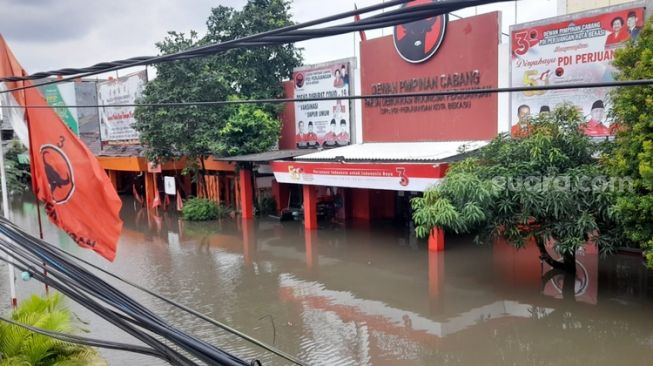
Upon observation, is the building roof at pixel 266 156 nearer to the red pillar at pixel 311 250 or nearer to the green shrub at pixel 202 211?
the green shrub at pixel 202 211

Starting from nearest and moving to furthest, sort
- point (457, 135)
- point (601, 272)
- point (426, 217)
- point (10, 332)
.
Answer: point (10, 332) → point (426, 217) → point (601, 272) → point (457, 135)

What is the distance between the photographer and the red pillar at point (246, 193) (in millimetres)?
19734

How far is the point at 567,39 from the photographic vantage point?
1234 centimetres

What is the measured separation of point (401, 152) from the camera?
1498 centimetres

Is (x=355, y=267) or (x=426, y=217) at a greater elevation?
(x=426, y=217)

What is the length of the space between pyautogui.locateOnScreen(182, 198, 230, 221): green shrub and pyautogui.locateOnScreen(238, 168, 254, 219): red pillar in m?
1.35

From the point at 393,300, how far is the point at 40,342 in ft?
21.3

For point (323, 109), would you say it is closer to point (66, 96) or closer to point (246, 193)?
point (246, 193)

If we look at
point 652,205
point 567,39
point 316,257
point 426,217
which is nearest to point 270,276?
point 316,257

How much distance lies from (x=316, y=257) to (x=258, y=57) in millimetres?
9287

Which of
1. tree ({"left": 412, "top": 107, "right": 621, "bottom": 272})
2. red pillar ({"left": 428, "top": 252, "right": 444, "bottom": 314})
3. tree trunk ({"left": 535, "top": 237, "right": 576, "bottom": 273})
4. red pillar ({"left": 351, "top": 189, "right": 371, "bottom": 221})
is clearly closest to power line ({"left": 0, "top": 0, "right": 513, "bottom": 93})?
tree ({"left": 412, "top": 107, "right": 621, "bottom": 272})

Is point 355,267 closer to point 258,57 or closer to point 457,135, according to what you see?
point 457,135

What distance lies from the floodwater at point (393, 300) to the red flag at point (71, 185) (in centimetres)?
290

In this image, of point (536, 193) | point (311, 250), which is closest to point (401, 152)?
point (311, 250)
